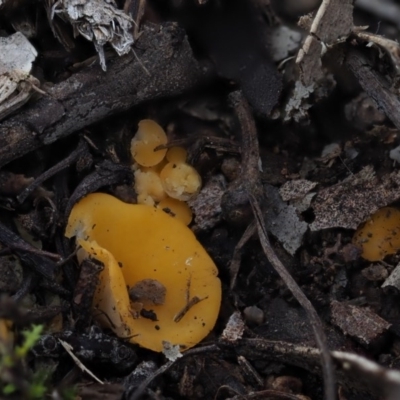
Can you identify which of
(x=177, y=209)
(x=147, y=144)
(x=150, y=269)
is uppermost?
(x=147, y=144)

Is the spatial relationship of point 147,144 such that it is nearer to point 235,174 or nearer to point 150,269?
point 235,174

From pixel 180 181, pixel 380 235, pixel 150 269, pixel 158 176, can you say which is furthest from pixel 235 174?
pixel 380 235

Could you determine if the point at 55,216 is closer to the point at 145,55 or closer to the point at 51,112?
the point at 51,112

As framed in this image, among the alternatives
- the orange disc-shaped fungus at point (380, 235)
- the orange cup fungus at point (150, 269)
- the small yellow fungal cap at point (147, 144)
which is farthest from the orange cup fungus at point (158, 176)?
the orange disc-shaped fungus at point (380, 235)

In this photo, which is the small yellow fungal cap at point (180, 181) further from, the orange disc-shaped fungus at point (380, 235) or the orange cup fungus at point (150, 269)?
the orange disc-shaped fungus at point (380, 235)

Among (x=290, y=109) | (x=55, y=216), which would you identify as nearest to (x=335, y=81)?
(x=290, y=109)

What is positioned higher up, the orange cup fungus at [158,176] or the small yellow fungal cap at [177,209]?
the orange cup fungus at [158,176]
